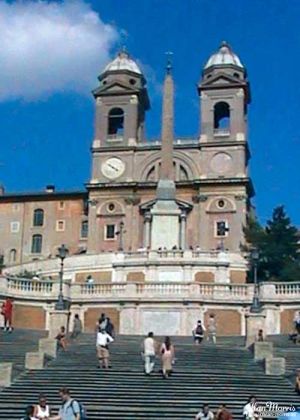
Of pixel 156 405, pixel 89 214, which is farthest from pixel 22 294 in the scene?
pixel 89 214

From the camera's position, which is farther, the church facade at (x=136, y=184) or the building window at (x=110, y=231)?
the building window at (x=110, y=231)

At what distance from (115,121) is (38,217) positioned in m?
12.8

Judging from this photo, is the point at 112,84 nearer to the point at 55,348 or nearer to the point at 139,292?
the point at 139,292

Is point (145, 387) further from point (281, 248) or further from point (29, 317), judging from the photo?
point (281, 248)

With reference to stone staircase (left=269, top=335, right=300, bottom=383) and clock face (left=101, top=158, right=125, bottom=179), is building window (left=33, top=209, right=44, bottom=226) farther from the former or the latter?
stone staircase (left=269, top=335, right=300, bottom=383)

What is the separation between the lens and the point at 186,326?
42.2 meters

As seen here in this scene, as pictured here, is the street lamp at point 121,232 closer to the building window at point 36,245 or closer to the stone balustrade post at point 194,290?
the building window at point 36,245


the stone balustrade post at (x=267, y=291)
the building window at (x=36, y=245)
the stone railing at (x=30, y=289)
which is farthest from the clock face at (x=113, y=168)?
the stone balustrade post at (x=267, y=291)

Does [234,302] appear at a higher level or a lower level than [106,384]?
higher

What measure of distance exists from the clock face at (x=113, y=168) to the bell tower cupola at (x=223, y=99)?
8377mm

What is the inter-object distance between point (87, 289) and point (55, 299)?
1.73 meters

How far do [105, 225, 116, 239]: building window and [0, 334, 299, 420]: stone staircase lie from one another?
52922mm

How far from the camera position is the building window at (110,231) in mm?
82294

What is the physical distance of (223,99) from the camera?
280ft
